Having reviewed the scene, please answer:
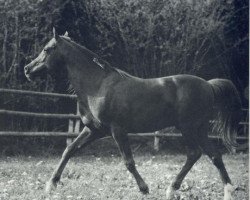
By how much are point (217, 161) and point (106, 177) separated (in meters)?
1.50

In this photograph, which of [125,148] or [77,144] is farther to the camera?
[77,144]

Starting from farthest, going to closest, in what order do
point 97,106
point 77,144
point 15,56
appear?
1. point 15,56
2. point 77,144
3. point 97,106

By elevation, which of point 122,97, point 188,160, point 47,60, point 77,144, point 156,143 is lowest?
point 156,143

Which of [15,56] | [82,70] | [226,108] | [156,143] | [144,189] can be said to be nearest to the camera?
[144,189]

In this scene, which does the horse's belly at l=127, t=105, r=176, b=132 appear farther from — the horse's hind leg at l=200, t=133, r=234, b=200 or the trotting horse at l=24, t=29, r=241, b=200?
the horse's hind leg at l=200, t=133, r=234, b=200

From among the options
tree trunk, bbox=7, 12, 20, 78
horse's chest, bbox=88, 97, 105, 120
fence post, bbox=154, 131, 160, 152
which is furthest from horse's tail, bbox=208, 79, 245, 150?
tree trunk, bbox=7, 12, 20, 78

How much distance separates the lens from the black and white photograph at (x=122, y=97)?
480cm

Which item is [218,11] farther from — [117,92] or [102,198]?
[102,198]

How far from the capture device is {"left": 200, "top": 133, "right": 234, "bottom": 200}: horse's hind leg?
15.7 ft

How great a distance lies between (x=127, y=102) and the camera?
4750 millimetres

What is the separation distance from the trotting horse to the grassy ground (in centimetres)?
23

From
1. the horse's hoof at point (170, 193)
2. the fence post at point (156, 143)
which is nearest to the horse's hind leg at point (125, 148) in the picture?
the horse's hoof at point (170, 193)

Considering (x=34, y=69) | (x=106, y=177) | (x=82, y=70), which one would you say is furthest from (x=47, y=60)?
(x=106, y=177)

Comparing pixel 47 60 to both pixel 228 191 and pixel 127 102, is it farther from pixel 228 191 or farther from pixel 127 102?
pixel 228 191
